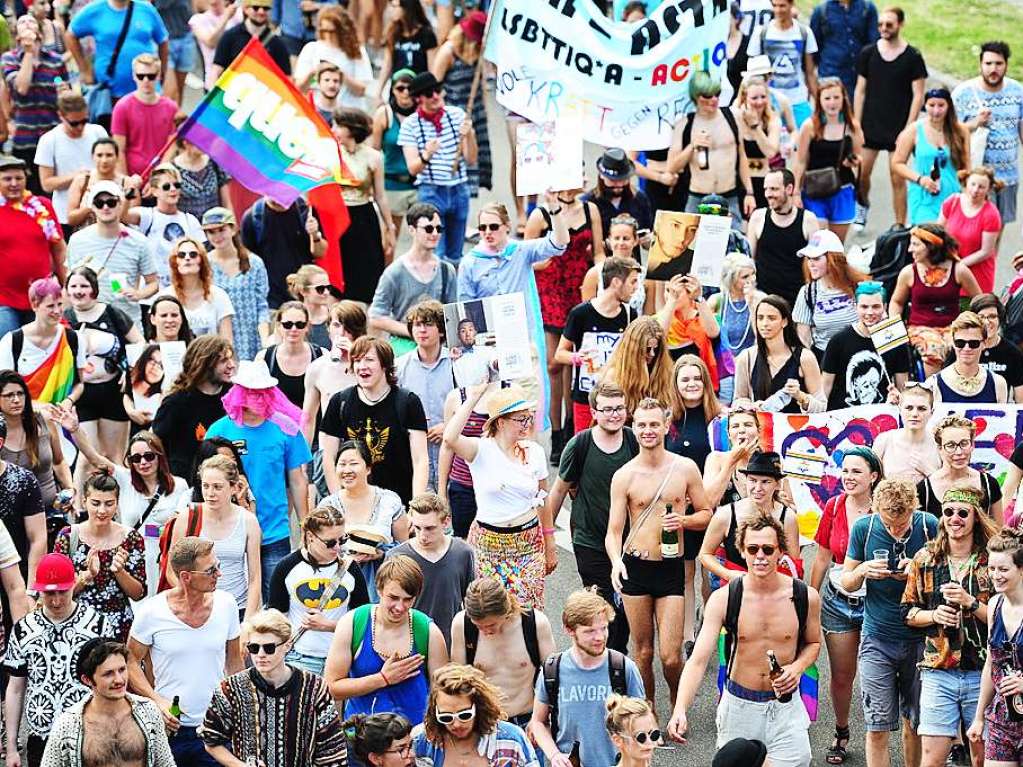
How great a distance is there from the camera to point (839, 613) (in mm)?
10812

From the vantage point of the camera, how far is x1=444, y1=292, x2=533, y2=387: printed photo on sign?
40.8 feet

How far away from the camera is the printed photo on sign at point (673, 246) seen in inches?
562

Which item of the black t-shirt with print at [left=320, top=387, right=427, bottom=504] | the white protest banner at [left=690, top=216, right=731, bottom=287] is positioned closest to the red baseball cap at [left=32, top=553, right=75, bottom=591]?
the black t-shirt with print at [left=320, top=387, right=427, bottom=504]

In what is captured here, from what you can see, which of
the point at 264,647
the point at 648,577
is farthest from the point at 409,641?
the point at 648,577

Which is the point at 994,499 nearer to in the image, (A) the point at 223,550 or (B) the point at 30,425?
(A) the point at 223,550

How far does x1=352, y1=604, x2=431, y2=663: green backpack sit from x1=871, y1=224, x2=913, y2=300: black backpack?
21.1ft

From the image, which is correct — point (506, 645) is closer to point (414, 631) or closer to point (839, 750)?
point (414, 631)

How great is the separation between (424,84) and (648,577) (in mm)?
6694

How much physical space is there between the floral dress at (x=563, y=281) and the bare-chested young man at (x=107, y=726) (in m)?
6.56

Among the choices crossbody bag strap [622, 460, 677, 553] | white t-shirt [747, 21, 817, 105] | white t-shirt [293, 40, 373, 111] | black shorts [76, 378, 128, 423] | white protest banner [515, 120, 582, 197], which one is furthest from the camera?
white t-shirt [747, 21, 817, 105]

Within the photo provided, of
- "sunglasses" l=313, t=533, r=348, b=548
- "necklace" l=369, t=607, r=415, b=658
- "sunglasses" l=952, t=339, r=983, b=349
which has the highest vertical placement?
"sunglasses" l=952, t=339, r=983, b=349

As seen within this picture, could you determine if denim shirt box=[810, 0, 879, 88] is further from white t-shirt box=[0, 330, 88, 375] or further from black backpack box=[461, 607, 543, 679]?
black backpack box=[461, 607, 543, 679]

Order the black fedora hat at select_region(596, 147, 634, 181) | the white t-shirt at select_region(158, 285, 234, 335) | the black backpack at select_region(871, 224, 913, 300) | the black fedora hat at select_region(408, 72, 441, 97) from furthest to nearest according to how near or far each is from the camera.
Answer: the black fedora hat at select_region(408, 72, 441, 97) < the black fedora hat at select_region(596, 147, 634, 181) < the black backpack at select_region(871, 224, 913, 300) < the white t-shirt at select_region(158, 285, 234, 335)

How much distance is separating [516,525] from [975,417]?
300 centimetres
